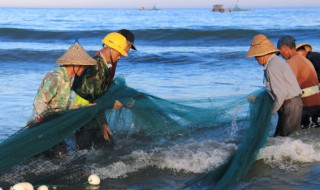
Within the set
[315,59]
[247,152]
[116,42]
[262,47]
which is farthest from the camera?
[315,59]

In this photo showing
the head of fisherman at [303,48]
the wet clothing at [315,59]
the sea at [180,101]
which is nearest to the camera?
the sea at [180,101]

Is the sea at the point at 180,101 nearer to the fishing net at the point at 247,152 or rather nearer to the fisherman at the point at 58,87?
the fishing net at the point at 247,152

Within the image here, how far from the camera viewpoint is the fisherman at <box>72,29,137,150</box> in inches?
226

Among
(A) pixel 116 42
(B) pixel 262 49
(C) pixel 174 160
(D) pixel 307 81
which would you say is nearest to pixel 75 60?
(A) pixel 116 42

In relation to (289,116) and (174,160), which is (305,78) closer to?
(289,116)

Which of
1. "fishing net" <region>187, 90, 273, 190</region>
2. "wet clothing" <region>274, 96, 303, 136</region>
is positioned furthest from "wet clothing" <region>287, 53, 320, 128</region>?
"fishing net" <region>187, 90, 273, 190</region>

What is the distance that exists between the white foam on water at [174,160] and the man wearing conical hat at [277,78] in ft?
2.50

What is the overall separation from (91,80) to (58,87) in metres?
0.50

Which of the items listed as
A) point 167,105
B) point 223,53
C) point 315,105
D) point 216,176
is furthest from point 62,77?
point 223,53

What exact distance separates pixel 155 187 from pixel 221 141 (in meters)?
1.37

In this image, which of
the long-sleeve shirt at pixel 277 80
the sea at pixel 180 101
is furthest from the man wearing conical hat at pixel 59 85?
the long-sleeve shirt at pixel 277 80

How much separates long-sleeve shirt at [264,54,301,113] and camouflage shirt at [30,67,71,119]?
2215 millimetres

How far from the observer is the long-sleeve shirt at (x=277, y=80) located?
5.98 m

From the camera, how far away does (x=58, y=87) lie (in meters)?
5.34
